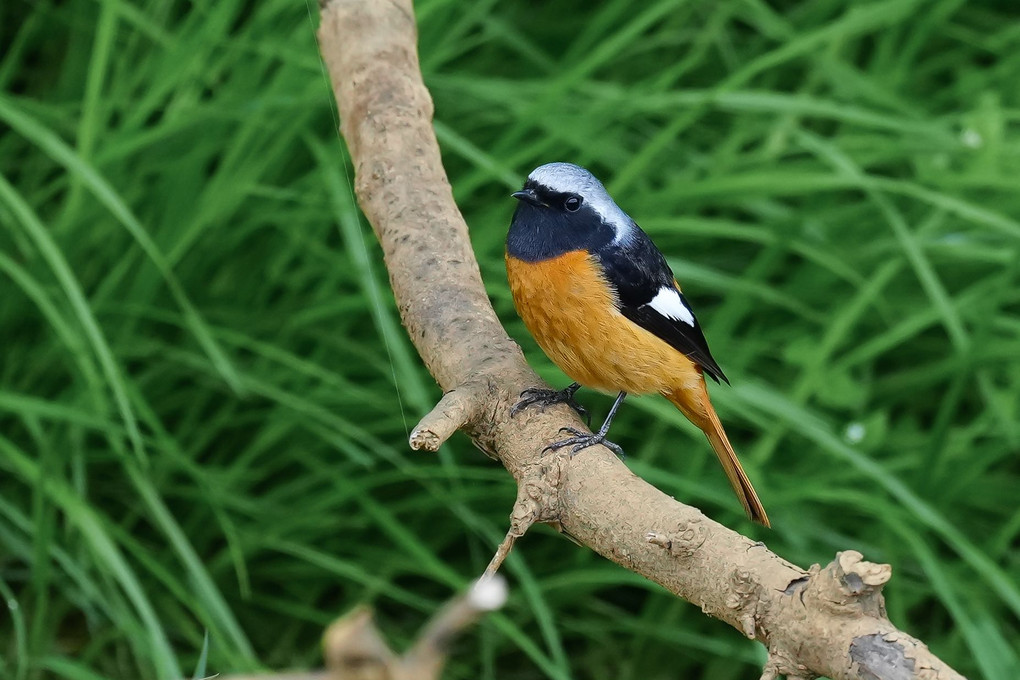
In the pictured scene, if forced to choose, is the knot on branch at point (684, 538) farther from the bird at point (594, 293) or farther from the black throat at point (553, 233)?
the black throat at point (553, 233)

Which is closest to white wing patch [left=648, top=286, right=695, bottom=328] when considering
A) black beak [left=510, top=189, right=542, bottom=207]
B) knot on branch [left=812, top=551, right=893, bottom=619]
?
black beak [left=510, top=189, right=542, bottom=207]

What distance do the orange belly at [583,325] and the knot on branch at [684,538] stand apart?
2.97 ft

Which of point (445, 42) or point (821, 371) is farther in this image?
point (445, 42)

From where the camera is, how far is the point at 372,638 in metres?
0.67

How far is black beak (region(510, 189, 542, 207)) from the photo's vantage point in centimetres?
247

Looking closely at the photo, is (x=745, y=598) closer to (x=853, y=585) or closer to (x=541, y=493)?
(x=853, y=585)

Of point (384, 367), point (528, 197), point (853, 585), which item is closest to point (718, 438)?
point (528, 197)

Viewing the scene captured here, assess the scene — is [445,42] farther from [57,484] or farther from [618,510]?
[618,510]

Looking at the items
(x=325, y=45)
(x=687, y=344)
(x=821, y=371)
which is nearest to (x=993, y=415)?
(x=821, y=371)

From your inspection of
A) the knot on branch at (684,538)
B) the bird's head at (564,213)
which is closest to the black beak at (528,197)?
the bird's head at (564,213)

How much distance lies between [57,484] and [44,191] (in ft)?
3.51

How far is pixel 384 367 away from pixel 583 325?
3.20 ft

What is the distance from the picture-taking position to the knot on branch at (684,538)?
62.4 inches

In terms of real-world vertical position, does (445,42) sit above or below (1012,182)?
below
